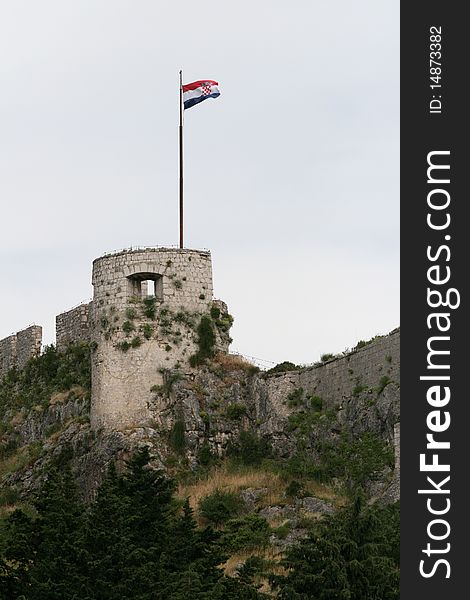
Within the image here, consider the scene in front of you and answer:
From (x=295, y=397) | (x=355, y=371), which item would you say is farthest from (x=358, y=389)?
(x=295, y=397)

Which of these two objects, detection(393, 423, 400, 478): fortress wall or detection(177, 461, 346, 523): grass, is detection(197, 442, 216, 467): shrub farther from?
detection(393, 423, 400, 478): fortress wall

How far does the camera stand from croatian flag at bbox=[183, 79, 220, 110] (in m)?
45.0

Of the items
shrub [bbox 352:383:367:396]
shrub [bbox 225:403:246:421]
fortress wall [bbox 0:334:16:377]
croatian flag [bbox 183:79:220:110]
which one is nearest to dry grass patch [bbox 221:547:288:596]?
shrub [bbox 352:383:367:396]

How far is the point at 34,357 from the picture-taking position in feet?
173

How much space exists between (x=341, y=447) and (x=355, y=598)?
11.6 m

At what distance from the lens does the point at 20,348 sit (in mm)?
54281

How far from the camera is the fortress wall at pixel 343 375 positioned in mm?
39750

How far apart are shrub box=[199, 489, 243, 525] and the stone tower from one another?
11.7 feet

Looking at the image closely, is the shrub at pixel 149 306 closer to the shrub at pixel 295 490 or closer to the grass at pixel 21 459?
the grass at pixel 21 459

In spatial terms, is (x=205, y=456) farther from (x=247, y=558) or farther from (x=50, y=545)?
(x=50, y=545)

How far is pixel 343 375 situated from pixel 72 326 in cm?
1184

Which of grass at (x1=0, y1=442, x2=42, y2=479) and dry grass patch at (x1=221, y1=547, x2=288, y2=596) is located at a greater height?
grass at (x1=0, y1=442, x2=42, y2=479)

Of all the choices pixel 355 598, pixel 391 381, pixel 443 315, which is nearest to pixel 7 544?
pixel 355 598

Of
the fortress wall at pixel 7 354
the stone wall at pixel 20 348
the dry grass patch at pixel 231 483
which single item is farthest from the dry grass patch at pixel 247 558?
the fortress wall at pixel 7 354
